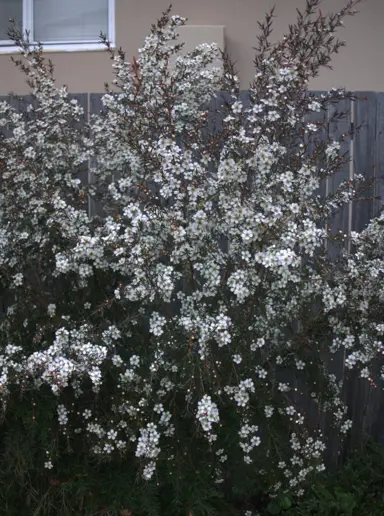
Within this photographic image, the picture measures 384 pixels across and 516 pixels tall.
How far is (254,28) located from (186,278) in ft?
11.1

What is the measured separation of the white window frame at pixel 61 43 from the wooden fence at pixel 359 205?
2236 millimetres

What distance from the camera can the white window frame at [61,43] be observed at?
236 inches

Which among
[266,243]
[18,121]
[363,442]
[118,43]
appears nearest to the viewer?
[266,243]

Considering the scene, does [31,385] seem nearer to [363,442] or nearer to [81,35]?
[363,442]

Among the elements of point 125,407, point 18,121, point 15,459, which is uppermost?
point 18,121

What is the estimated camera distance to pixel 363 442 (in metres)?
3.90

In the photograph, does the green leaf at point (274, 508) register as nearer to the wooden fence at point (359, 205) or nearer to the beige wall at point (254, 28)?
the wooden fence at point (359, 205)

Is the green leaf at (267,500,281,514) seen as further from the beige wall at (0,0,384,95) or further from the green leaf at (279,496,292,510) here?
the beige wall at (0,0,384,95)

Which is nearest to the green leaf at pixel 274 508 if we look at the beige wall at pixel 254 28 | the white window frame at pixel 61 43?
the beige wall at pixel 254 28

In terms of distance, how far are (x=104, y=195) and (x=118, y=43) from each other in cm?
273

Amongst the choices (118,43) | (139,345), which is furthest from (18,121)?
(118,43)

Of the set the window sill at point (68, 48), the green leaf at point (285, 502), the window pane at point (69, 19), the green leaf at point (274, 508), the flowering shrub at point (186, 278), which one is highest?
the window pane at point (69, 19)

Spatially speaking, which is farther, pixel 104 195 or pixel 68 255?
pixel 104 195

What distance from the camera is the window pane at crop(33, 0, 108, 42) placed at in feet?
19.9
